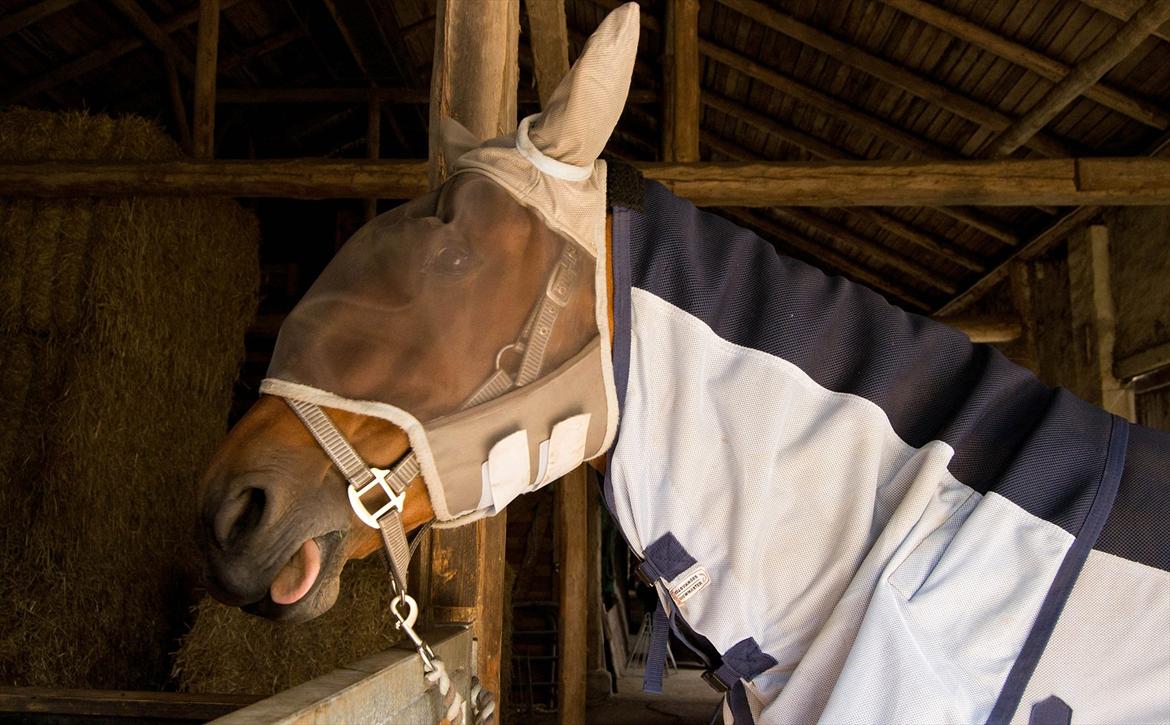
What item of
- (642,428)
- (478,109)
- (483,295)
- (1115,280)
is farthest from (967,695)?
(1115,280)

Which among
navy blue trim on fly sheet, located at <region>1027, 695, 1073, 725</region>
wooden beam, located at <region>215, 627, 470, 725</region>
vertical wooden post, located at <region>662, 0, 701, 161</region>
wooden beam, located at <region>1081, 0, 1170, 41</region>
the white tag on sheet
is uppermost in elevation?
vertical wooden post, located at <region>662, 0, 701, 161</region>

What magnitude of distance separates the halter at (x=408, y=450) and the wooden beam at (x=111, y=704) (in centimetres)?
139

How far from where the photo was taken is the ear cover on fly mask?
102 centimetres

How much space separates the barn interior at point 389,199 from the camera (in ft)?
13.1

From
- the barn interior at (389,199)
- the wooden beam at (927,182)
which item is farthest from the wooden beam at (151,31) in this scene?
the wooden beam at (927,182)

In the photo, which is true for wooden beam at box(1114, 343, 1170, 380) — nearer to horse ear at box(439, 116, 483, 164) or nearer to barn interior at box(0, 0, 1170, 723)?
barn interior at box(0, 0, 1170, 723)

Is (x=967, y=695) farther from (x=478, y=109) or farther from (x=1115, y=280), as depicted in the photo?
(x=1115, y=280)

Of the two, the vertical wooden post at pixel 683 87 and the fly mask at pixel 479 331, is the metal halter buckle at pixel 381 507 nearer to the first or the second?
the fly mask at pixel 479 331

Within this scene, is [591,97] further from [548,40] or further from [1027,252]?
[1027,252]

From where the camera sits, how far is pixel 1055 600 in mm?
1037

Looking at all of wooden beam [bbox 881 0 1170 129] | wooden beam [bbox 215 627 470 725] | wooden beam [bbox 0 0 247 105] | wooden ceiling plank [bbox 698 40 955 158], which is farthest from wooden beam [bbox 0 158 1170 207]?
wooden beam [bbox 215 627 470 725]

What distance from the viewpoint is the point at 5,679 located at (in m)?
4.06

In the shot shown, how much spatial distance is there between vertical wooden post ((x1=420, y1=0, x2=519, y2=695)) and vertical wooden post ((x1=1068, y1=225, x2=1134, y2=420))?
5.10m

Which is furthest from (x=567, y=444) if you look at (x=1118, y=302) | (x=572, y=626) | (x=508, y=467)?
(x=1118, y=302)
